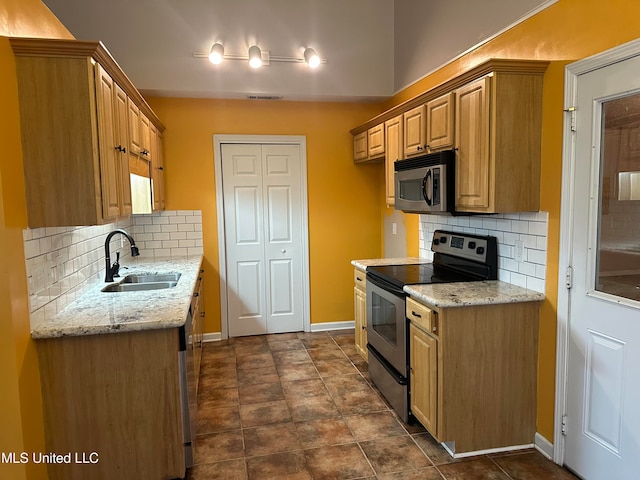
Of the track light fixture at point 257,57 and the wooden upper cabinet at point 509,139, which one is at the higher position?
the track light fixture at point 257,57

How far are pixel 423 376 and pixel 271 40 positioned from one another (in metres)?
3.33

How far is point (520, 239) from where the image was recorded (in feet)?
8.84

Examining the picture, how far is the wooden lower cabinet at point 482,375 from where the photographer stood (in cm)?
247

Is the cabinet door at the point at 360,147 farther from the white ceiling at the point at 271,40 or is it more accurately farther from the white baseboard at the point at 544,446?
the white baseboard at the point at 544,446

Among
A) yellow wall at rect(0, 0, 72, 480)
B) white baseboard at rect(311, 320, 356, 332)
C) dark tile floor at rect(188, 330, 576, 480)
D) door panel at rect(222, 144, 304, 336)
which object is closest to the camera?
yellow wall at rect(0, 0, 72, 480)

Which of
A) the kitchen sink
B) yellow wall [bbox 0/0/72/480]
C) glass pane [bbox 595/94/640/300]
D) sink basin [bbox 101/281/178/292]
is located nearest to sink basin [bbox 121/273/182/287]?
the kitchen sink

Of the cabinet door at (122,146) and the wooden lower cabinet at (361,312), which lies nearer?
the cabinet door at (122,146)

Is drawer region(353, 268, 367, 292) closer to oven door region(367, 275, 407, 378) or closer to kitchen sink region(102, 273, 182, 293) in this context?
oven door region(367, 275, 407, 378)

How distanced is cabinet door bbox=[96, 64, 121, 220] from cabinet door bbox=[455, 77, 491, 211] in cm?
200

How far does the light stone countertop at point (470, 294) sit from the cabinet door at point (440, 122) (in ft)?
2.95

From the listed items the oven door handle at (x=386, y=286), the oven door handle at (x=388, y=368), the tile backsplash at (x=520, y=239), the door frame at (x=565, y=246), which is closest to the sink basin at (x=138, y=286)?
the oven door handle at (x=386, y=286)

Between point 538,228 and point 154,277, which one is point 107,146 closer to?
point 154,277

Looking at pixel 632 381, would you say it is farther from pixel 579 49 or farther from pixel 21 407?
pixel 21 407

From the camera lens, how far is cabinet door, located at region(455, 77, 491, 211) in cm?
251
